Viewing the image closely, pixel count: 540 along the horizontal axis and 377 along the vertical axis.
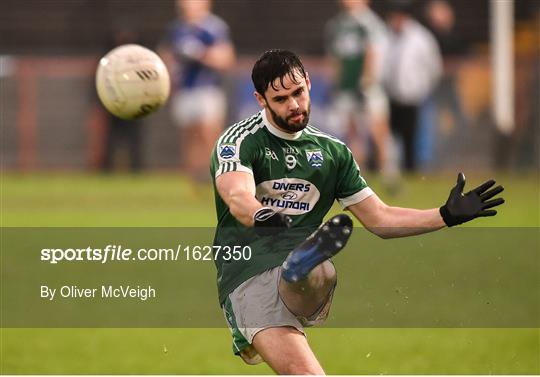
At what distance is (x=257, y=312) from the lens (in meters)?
5.59

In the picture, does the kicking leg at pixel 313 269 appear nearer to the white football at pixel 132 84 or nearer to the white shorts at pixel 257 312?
the white shorts at pixel 257 312

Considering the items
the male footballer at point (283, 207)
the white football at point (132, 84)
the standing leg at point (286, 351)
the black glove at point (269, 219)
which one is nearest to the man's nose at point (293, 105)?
the male footballer at point (283, 207)

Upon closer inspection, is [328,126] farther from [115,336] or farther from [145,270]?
[115,336]

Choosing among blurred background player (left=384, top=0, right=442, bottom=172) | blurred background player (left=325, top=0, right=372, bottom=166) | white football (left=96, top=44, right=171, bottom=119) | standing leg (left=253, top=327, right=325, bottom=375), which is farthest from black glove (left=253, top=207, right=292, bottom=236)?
blurred background player (left=384, top=0, right=442, bottom=172)

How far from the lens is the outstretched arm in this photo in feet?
18.7

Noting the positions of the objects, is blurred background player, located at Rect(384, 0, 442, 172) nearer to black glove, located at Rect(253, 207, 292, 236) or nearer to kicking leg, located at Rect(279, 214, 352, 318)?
kicking leg, located at Rect(279, 214, 352, 318)

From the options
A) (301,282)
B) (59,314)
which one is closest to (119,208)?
(59,314)

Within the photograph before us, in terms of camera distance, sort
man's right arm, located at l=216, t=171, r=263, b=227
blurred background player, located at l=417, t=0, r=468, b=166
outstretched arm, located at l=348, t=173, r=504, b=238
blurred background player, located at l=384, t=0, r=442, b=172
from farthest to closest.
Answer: blurred background player, located at l=417, t=0, r=468, b=166 → blurred background player, located at l=384, t=0, r=442, b=172 → outstretched arm, located at l=348, t=173, r=504, b=238 → man's right arm, located at l=216, t=171, r=263, b=227

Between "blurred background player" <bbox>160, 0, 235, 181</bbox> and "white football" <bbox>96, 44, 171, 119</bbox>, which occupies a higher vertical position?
"white football" <bbox>96, 44, 171, 119</bbox>

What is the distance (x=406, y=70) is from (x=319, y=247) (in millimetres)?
→ 13297

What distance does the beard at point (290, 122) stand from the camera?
18.5ft

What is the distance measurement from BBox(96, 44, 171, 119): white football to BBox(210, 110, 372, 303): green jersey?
1.28 meters

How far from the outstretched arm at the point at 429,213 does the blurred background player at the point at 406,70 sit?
11876 mm

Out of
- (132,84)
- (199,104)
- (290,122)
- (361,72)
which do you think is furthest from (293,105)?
(361,72)
